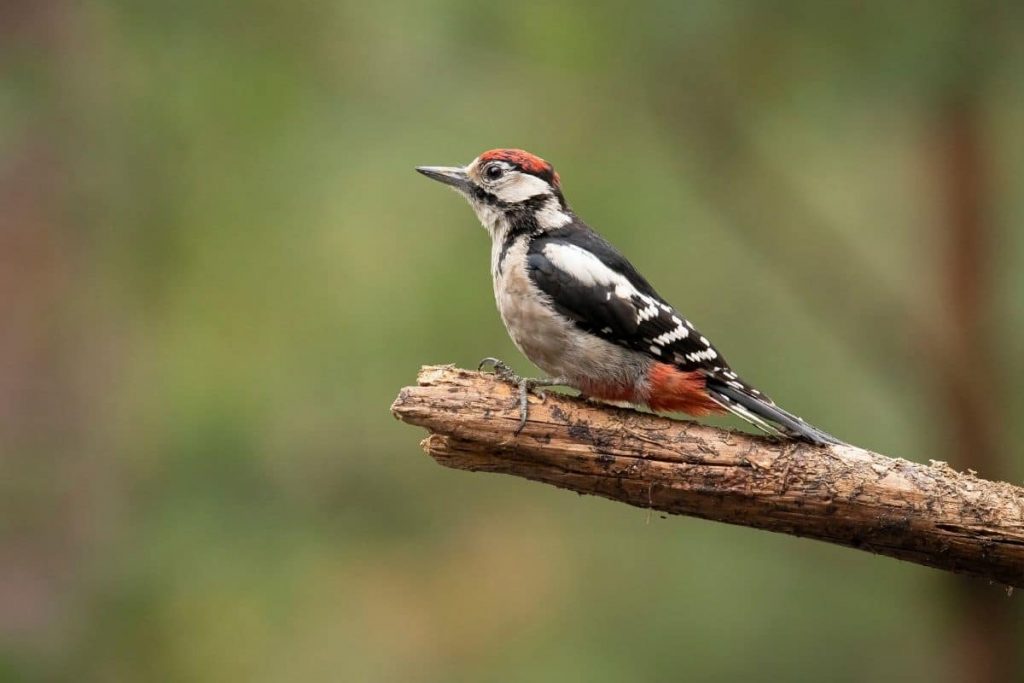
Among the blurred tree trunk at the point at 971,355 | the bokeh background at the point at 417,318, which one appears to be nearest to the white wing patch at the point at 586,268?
the bokeh background at the point at 417,318

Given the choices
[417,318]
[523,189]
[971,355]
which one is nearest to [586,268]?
[523,189]

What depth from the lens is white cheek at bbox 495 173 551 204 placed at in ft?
13.6

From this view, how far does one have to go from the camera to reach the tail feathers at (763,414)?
3.23 meters

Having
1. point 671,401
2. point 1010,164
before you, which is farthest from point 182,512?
point 1010,164

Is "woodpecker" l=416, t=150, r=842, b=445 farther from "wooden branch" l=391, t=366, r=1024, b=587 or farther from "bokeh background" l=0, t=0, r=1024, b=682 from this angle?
"bokeh background" l=0, t=0, r=1024, b=682

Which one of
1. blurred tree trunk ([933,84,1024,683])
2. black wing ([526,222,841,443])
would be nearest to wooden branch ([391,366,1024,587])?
black wing ([526,222,841,443])

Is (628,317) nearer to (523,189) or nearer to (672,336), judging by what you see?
(672,336)

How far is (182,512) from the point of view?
20.0 ft

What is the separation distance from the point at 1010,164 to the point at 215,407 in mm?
4548

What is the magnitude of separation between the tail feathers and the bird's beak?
1.32m

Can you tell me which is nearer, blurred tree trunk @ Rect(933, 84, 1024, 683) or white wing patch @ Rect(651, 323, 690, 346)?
white wing patch @ Rect(651, 323, 690, 346)

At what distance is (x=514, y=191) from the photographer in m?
4.17

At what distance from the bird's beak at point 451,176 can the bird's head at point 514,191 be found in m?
0.03

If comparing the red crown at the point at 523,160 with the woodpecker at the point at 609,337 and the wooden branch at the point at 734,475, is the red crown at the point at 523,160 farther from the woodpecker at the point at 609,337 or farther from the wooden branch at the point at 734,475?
A: the wooden branch at the point at 734,475
